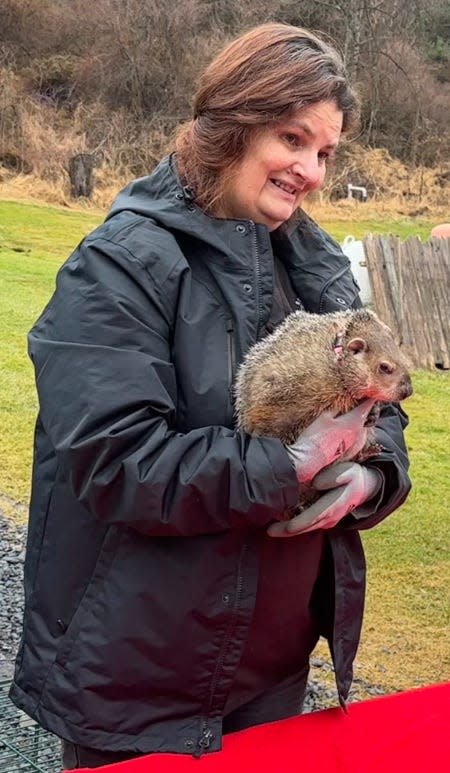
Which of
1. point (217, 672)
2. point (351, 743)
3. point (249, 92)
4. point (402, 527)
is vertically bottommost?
point (402, 527)

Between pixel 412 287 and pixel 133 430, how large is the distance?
11834mm

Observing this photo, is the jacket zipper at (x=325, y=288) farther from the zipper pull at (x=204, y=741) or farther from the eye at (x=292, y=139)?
the zipper pull at (x=204, y=741)

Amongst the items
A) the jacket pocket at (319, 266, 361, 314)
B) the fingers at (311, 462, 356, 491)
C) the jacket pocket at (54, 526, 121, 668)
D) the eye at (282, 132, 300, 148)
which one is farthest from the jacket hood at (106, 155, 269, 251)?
the jacket pocket at (54, 526, 121, 668)

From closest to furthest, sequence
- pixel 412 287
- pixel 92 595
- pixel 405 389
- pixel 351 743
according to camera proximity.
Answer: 1. pixel 92 595
2. pixel 351 743
3. pixel 405 389
4. pixel 412 287

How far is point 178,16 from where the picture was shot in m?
39.2

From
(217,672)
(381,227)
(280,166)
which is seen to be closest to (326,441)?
(217,672)

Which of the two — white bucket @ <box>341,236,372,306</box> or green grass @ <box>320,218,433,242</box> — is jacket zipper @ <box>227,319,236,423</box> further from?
green grass @ <box>320,218,433,242</box>

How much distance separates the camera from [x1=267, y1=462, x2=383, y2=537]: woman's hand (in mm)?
2631

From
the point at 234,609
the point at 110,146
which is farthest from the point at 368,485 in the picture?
the point at 110,146

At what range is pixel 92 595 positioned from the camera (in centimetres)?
259

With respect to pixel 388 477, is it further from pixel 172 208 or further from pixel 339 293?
pixel 172 208

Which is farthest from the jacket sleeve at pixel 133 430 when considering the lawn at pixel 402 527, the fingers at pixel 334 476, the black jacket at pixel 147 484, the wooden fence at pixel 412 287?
the wooden fence at pixel 412 287

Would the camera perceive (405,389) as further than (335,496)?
Yes

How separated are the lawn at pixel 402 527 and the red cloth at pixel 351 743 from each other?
2832 mm
